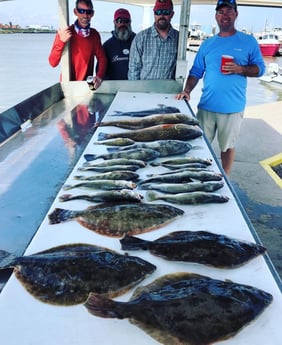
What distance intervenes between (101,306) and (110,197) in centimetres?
77

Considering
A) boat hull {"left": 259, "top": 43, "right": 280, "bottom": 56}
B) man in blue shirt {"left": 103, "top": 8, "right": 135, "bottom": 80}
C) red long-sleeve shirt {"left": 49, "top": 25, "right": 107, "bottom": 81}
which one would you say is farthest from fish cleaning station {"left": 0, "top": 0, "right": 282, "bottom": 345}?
boat hull {"left": 259, "top": 43, "right": 280, "bottom": 56}

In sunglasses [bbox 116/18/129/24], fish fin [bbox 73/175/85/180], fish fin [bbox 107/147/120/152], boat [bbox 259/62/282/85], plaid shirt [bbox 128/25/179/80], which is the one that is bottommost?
boat [bbox 259/62/282/85]

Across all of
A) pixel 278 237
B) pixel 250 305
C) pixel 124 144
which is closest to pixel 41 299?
pixel 250 305

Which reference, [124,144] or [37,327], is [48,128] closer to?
[124,144]

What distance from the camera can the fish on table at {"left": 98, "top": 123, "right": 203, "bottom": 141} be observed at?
276 centimetres

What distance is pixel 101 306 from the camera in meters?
1.18

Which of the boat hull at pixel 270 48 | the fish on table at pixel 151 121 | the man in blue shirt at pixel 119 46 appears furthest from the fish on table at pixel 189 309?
the boat hull at pixel 270 48

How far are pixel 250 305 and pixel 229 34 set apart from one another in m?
3.50

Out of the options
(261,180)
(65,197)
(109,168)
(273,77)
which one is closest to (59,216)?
(65,197)

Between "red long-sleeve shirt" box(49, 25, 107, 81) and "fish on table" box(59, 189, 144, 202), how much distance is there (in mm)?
3741

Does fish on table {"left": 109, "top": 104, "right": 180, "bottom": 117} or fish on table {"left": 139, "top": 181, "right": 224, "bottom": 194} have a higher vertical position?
fish on table {"left": 139, "top": 181, "right": 224, "bottom": 194}

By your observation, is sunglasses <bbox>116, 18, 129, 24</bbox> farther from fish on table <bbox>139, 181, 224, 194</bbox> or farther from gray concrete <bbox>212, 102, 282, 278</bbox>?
fish on table <bbox>139, 181, 224, 194</bbox>

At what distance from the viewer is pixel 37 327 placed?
1.12 metres

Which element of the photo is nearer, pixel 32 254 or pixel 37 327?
pixel 37 327
